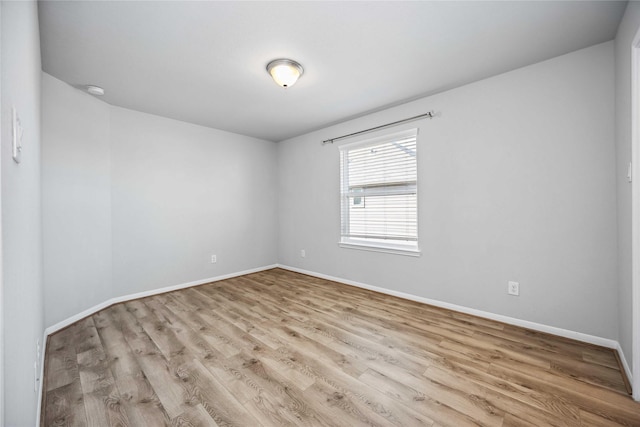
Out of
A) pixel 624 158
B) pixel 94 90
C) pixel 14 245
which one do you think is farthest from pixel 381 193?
pixel 94 90

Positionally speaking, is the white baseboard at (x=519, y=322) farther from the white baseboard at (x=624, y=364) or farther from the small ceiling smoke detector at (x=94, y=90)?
the small ceiling smoke detector at (x=94, y=90)

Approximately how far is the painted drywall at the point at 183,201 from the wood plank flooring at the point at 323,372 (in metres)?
0.90

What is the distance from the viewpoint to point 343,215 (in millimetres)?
4121

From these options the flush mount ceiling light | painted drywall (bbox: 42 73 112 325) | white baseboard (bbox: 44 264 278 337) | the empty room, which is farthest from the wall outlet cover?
painted drywall (bbox: 42 73 112 325)

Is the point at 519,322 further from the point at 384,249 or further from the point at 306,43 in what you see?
the point at 306,43

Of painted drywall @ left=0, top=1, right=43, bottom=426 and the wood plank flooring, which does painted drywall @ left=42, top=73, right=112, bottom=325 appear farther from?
painted drywall @ left=0, top=1, right=43, bottom=426

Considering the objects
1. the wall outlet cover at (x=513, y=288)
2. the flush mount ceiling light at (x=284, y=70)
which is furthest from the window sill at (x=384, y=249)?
the flush mount ceiling light at (x=284, y=70)

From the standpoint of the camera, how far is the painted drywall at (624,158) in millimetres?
1724

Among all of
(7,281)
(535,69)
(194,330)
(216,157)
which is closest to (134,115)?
(216,157)

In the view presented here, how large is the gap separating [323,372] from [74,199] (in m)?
3.10

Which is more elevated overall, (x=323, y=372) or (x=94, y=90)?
(x=94, y=90)

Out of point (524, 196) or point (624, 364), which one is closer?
point (624, 364)

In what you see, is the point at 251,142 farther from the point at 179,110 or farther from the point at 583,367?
the point at 583,367

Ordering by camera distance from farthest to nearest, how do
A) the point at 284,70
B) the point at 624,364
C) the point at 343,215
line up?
the point at 343,215 < the point at 284,70 < the point at 624,364
